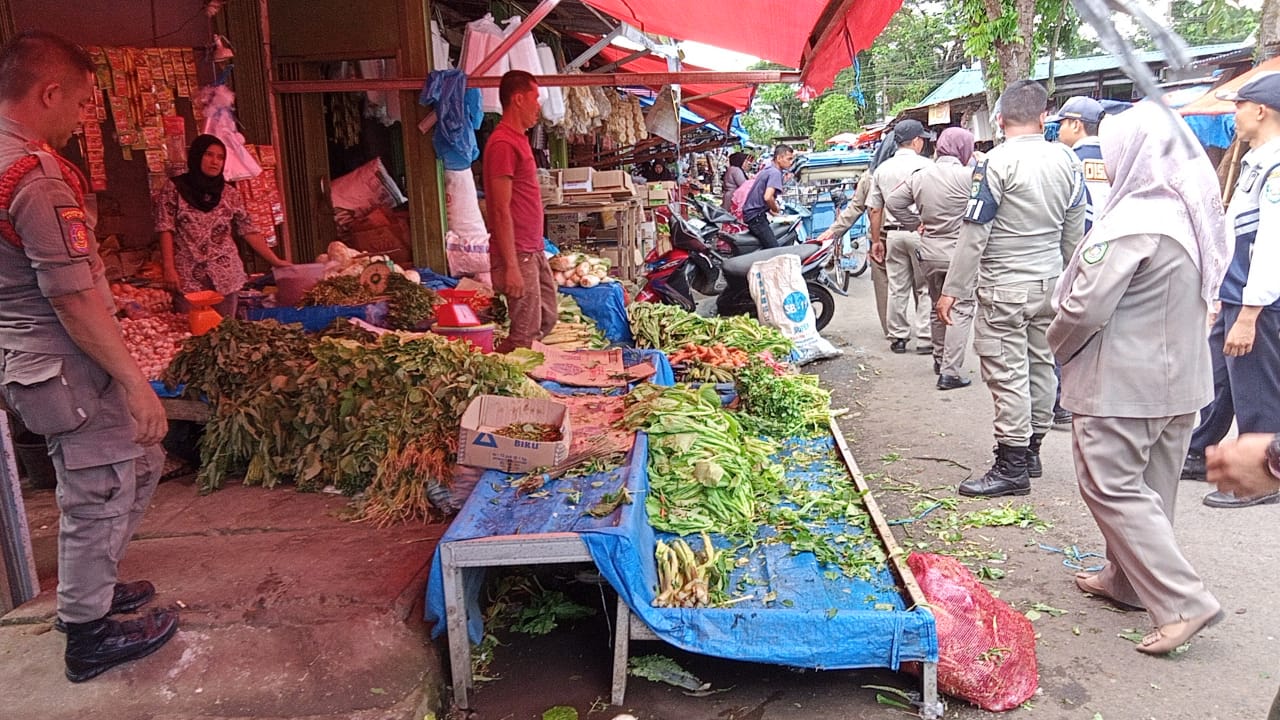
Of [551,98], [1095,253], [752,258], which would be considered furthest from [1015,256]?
[551,98]

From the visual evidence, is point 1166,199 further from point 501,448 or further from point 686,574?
point 501,448

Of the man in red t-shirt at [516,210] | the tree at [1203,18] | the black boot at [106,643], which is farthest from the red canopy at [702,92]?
the tree at [1203,18]

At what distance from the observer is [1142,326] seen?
3301mm

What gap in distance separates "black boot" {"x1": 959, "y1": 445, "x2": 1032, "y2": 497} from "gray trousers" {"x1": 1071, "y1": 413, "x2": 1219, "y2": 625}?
1.45 meters

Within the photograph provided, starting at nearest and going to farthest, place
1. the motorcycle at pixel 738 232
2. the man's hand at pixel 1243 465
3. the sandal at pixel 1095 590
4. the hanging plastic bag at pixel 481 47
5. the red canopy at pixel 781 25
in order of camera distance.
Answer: the man's hand at pixel 1243 465, the sandal at pixel 1095 590, the red canopy at pixel 781 25, the hanging plastic bag at pixel 481 47, the motorcycle at pixel 738 232

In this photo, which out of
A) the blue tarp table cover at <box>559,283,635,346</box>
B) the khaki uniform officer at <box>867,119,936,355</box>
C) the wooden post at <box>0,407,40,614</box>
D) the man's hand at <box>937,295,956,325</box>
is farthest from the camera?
the khaki uniform officer at <box>867,119,936,355</box>

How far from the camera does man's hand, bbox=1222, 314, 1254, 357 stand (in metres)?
4.38

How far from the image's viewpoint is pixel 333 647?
3.06 m

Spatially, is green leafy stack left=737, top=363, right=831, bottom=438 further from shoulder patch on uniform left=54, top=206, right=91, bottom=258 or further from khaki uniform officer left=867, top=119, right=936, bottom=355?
shoulder patch on uniform left=54, top=206, right=91, bottom=258

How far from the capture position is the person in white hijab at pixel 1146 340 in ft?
10.5

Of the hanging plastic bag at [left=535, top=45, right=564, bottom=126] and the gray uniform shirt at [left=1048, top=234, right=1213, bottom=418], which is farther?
the hanging plastic bag at [left=535, top=45, right=564, bottom=126]

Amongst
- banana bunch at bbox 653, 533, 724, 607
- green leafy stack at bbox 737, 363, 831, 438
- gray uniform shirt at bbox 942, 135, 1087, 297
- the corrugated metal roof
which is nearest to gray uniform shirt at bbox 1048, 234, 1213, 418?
banana bunch at bbox 653, 533, 724, 607

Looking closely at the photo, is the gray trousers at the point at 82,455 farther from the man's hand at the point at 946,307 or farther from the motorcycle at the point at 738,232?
the motorcycle at the point at 738,232

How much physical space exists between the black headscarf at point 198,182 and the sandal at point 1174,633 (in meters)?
5.76
